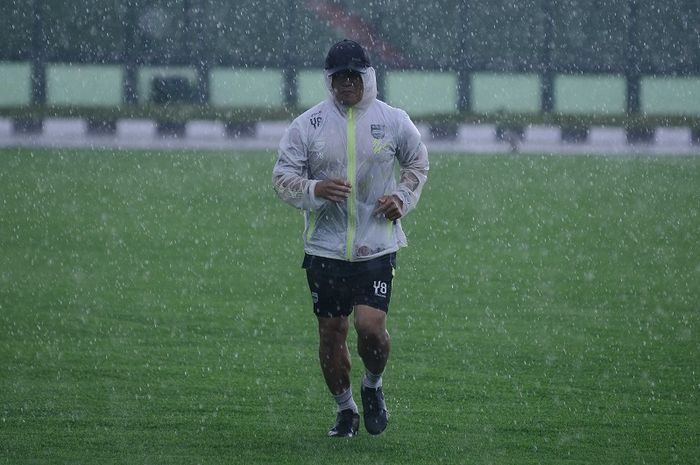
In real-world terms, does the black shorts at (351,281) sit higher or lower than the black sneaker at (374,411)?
higher

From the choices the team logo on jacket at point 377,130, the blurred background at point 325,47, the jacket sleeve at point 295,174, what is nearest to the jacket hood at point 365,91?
the team logo on jacket at point 377,130

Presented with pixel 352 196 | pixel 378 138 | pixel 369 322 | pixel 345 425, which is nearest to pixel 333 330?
pixel 369 322

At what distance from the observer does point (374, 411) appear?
668cm

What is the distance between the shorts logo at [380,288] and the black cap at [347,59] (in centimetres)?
105

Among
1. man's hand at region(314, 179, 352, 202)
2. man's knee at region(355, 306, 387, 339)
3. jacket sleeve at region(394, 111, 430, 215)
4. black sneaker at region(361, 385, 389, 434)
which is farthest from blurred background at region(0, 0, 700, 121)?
man's hand at region(314, 179, 352, 202)

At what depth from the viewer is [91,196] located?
18.2m

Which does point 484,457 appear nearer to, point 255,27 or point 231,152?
point 231,152

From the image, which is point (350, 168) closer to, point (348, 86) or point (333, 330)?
point (348, 86)

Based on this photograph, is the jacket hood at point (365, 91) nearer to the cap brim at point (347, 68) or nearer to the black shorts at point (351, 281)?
the cap brim at point (347, 68)

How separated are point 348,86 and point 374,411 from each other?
1.63 metres

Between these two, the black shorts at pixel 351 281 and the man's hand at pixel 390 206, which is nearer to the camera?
the man's hand at pixel 390 206

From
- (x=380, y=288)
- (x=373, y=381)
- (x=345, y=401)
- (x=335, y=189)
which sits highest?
(x=335, y=189)

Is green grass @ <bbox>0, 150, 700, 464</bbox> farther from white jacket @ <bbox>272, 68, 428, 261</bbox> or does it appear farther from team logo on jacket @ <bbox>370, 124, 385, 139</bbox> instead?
team logo on jacket @ <bbox>370, 124, 385, 139</bbox>

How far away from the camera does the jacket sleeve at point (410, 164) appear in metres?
6.52
